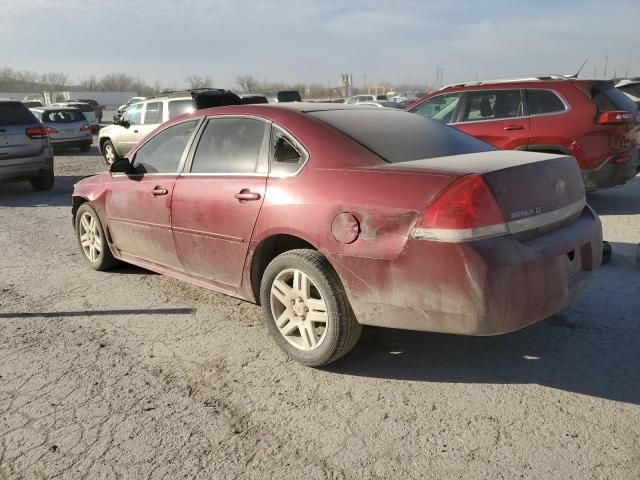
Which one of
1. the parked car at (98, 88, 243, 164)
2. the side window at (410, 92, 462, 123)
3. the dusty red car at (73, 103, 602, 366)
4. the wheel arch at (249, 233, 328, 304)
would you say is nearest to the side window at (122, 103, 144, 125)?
the parked car at (98, 88, 243, 164)

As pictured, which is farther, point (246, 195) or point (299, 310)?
point (246, 195)

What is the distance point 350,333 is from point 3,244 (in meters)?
5.34

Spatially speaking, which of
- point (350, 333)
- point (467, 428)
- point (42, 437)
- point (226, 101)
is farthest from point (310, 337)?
point (226, 101)

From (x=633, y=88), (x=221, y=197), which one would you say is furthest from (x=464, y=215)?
(x=633, y=88)

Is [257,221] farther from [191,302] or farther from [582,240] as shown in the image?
[582,240]

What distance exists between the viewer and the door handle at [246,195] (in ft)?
11.0

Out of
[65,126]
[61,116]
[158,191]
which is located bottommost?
[158,191]

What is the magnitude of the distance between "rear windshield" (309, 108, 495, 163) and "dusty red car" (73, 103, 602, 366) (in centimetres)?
2

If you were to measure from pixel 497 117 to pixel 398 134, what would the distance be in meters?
4.45

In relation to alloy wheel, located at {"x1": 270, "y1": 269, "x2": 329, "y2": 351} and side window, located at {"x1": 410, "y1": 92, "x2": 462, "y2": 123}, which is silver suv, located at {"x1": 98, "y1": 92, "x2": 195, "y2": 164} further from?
alloy wheel, located at {"x1": 270, "y1": 269, "x2": 329, "y2": 351}

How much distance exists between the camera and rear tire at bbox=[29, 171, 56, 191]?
33.5ft

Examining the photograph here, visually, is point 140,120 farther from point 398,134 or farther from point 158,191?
point 398,134

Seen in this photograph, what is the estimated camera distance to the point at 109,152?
1469 cm

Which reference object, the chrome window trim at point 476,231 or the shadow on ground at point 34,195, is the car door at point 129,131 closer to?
the shadow on ground at point 34,195
